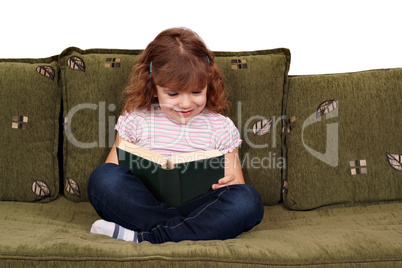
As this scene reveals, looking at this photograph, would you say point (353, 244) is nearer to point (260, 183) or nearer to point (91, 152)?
point (260, 183)

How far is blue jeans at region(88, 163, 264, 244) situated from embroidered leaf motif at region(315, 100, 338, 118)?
0.44 meters

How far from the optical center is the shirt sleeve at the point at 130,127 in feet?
4.89

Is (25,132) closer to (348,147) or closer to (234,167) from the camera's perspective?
(234,167)

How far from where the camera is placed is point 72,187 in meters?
1.55

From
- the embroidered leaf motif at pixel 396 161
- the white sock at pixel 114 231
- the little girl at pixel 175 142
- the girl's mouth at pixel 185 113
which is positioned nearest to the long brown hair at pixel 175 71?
the little girl at pixel 175 142

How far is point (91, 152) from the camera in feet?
5.06

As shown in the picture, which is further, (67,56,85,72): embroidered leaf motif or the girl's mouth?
(67,56,85,72): embroidered leaf motif

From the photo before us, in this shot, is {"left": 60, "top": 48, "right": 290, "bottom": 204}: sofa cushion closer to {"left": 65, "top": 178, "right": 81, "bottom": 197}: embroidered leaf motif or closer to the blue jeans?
{"left": 65, "top": 178, "right": 81, "bottom": 197}: embroidered leaf motif

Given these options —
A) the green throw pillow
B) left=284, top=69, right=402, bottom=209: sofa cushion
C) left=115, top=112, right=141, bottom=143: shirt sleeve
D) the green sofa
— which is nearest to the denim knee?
the green sofa

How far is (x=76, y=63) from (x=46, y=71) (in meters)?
0.11

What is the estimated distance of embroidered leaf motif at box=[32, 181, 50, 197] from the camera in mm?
1526

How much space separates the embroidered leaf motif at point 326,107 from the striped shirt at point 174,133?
304 millimetres

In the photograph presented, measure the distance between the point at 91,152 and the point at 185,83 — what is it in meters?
0.47

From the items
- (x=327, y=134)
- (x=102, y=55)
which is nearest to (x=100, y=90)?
(x=102, y=55)
